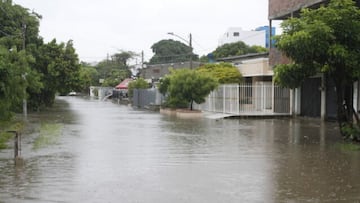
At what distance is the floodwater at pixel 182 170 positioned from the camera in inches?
359

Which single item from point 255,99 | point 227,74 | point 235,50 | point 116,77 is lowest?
point 255,99

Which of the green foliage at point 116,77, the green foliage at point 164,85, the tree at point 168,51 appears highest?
the tree at point 168,51

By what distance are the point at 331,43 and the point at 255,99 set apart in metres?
17.1

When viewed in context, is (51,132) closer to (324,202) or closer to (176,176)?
(176,176)

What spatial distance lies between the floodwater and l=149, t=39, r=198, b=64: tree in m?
79.7

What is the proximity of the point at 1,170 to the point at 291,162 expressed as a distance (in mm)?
7159

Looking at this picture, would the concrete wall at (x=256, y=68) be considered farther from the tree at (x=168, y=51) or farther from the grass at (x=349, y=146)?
the tree at (x=168, y=51)

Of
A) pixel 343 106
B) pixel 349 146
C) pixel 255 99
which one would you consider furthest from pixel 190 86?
pixel 349 146

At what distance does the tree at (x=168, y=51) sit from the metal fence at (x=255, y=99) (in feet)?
210

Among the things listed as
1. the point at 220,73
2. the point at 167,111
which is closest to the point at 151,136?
the point at 167,111

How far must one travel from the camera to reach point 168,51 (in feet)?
328

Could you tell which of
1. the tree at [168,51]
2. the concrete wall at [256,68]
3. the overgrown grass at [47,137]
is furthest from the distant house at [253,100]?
the tree at [168,51]

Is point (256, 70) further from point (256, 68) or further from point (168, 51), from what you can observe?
Answer: point (168, 51)

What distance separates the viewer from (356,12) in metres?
16.4
